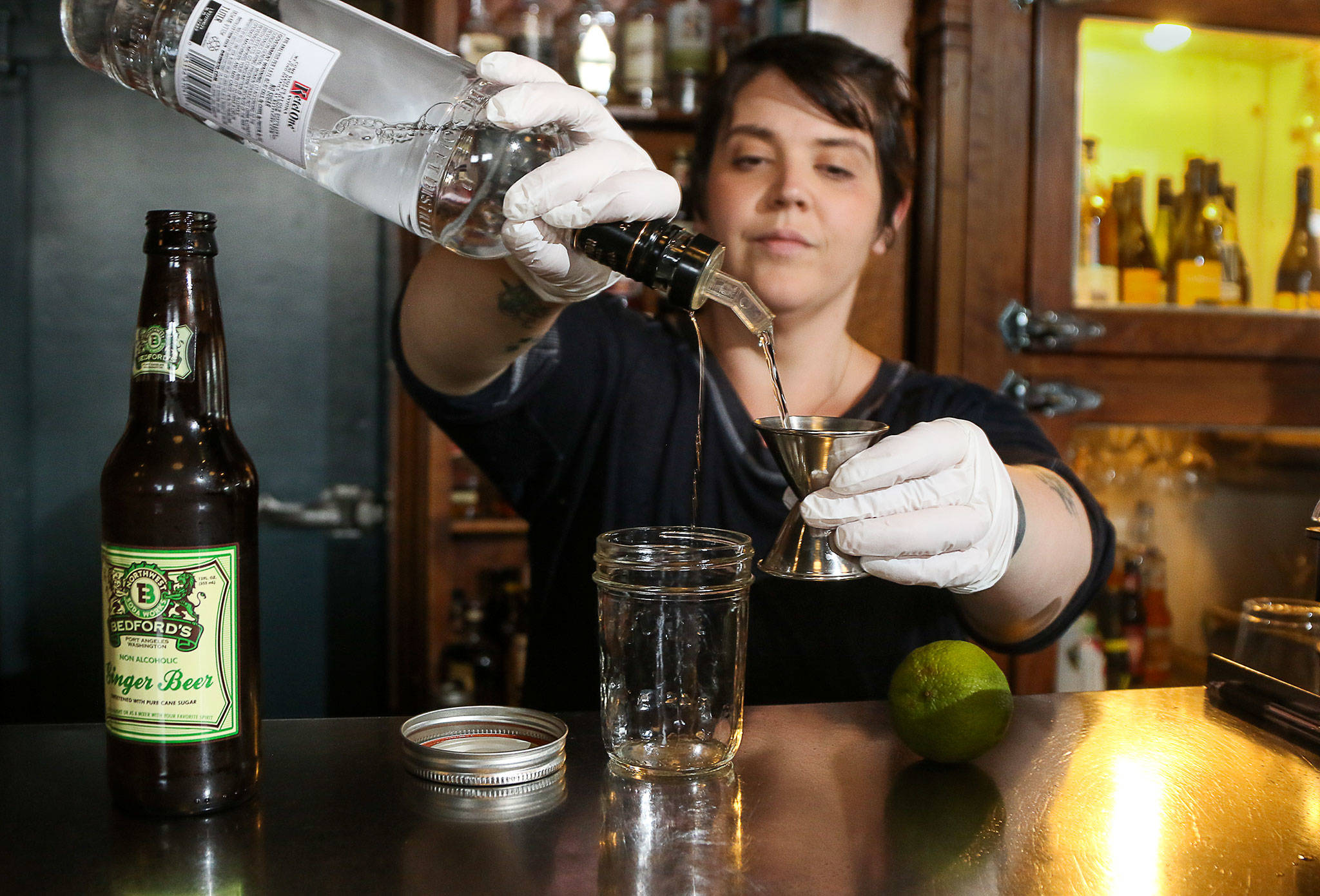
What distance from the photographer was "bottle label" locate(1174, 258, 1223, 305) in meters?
2.24

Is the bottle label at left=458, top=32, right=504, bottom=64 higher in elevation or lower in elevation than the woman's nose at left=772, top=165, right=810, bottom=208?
higher

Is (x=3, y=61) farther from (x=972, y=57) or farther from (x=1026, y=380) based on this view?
(x=1026, y=380)

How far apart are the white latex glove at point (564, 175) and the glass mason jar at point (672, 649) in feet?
0.89

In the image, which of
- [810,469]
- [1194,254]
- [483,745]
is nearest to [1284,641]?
[810,469]

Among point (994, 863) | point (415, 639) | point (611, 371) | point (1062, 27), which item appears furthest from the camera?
point (415, 639)

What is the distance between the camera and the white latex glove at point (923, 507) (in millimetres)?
872

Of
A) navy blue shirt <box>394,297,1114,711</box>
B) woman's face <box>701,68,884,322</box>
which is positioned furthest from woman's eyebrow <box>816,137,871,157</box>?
navy blue shirt <box>394,297,1114,711</box>

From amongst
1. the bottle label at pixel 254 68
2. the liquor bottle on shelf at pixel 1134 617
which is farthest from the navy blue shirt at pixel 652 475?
the liquor bottle on shelf at pixel 1134 617

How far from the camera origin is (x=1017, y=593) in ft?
3.73

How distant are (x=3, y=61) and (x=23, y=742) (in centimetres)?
237

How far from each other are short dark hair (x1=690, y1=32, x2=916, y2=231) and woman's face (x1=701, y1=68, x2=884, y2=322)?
0.02 m

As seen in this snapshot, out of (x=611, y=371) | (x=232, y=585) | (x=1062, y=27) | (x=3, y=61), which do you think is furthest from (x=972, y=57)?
(x=3, y=61)

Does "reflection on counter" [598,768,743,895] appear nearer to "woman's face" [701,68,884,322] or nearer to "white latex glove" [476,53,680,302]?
"white latex glove" [476,53,680,302]

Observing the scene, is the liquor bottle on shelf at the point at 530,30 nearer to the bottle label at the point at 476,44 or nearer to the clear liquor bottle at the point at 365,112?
the bottle label at the point at 476,44
